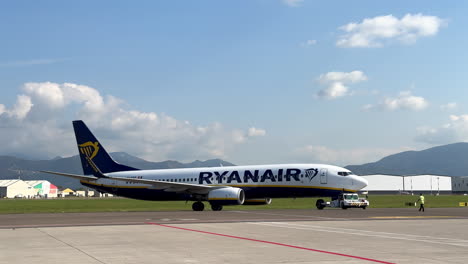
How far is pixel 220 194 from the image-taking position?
48844 mm

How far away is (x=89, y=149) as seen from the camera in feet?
205

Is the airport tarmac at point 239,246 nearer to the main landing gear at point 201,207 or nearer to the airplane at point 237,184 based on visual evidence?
the airplane at point 237,184

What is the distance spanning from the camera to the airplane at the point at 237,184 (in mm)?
48812

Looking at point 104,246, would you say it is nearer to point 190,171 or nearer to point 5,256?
point 5,256

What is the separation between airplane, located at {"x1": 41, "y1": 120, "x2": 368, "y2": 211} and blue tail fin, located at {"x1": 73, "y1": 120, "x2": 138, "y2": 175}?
7.22 ft

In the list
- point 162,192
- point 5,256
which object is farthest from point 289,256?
point 162,192

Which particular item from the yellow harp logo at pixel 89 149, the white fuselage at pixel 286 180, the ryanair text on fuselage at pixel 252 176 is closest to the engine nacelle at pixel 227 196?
the white fuselage at pixel 286 180

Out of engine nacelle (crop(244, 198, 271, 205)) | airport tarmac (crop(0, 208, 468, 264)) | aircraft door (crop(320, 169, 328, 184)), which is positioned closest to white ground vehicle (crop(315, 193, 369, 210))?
aircraft door (crop(320, 169, 328, 184))

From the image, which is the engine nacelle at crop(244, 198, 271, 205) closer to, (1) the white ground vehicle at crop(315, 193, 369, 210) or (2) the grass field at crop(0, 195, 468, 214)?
(2) the grass field at crop(0, 195, 468, 214)

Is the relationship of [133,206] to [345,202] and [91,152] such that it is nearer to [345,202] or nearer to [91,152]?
[91,152]

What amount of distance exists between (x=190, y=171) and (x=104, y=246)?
39.2 m

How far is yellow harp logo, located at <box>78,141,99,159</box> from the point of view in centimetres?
6219

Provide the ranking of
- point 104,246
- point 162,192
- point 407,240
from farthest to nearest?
point 162,192 → point 407,240 → point 104,246

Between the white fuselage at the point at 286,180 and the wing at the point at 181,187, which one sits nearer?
the white fuselage at the point at 286,180
